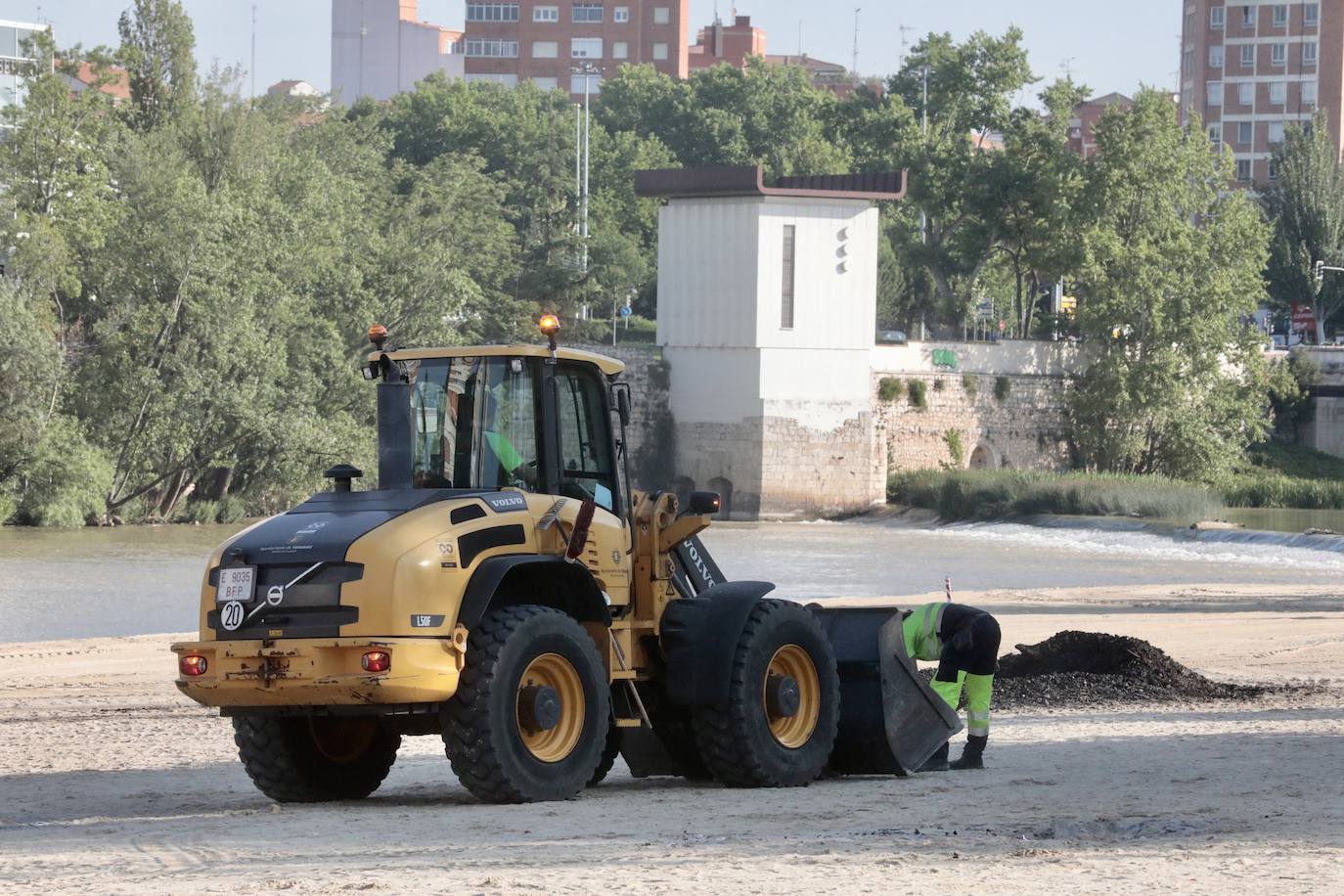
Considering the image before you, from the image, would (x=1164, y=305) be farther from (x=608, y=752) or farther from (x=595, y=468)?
(x=595, y=468)

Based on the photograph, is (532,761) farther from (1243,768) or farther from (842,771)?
(1243,768)

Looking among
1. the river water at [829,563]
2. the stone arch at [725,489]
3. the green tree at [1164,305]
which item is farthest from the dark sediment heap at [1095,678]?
the green tree at [1164,305]

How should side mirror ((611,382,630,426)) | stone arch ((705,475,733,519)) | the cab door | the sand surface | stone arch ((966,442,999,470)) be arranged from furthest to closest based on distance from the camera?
stone arch ((966,442,999,470)) → stone arch ((705,475,733,519)) → side mirror ((611,382,630,426)) → the cab door → the sand surface

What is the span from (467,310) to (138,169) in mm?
18467

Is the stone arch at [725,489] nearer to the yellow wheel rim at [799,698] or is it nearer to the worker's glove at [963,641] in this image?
the worker's glove at [963,641]

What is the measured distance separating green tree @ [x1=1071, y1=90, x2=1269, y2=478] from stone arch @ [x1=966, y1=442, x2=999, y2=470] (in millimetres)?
2998

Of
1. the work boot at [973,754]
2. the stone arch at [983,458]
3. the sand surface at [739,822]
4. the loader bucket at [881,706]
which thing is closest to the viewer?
the sand surface at [739,822]

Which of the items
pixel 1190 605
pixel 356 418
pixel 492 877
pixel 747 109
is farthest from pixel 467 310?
pixel 492 877

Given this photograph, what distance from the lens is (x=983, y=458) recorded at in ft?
220

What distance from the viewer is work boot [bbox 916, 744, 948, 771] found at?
12461 millimetres

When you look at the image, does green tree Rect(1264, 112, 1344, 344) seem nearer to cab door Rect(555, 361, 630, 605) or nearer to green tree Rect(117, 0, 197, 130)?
green tree Rect(117, 0, 197, 130)

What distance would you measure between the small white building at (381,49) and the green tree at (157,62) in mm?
93389

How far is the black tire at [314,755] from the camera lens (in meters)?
10.9

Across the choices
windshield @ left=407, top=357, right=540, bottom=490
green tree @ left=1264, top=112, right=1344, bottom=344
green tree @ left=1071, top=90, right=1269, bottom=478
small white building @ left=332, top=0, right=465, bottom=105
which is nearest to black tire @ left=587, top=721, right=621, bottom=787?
windshield @ left=407, top=357, right=540, bottom=490
